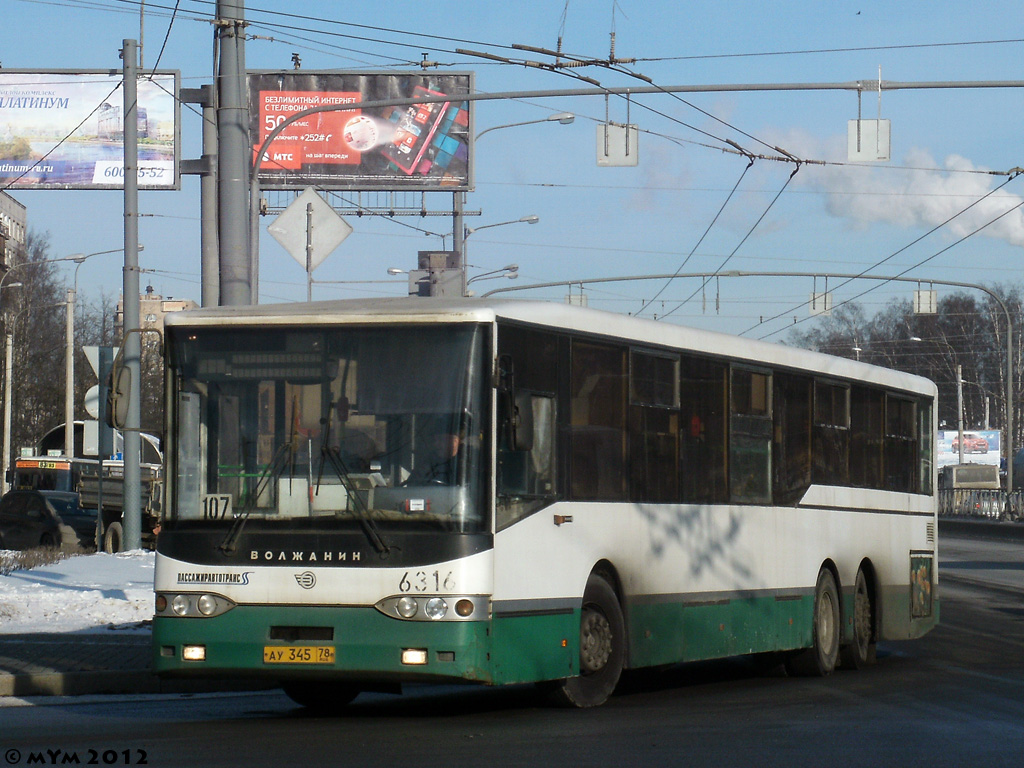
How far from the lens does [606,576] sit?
1093 cm

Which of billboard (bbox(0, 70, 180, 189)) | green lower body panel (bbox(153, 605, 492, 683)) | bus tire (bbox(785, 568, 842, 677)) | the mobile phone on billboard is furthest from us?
the mobile phone on billboard

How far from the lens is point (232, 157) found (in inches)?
595

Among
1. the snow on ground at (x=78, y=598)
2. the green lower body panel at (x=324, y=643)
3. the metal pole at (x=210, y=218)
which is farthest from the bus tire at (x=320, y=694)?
the metal pole at (x=210, y=218)

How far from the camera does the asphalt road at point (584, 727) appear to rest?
829 cm

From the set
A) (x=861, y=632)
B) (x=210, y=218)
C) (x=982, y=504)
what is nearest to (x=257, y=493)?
(x=861, y=632)

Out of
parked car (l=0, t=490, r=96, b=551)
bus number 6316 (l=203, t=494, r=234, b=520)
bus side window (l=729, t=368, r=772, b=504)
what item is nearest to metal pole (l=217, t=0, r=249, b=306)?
bus side window (l=729, t=368, r=772, b=504)

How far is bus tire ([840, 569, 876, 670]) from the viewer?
15203mm

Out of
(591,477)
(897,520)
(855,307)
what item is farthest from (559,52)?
(855,307)

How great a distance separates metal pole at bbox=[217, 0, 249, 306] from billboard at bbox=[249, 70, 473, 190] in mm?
28128

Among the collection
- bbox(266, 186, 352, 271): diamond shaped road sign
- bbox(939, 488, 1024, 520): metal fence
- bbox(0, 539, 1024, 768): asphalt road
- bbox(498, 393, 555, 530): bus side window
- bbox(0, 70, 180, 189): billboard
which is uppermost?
bbox(0, 70, 180, 189): billboard

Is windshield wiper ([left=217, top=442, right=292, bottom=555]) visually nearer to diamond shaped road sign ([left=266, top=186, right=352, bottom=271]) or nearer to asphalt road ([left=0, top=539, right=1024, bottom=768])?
asphalt road ([left=0, top=539, right=1024, bottom=768])

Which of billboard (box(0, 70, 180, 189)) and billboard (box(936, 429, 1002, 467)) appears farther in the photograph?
billboard (box(936, 429, 1002, 467))

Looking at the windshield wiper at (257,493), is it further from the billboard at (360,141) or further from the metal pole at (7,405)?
the metal pole at (7,405)

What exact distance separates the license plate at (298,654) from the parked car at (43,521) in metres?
26.8
